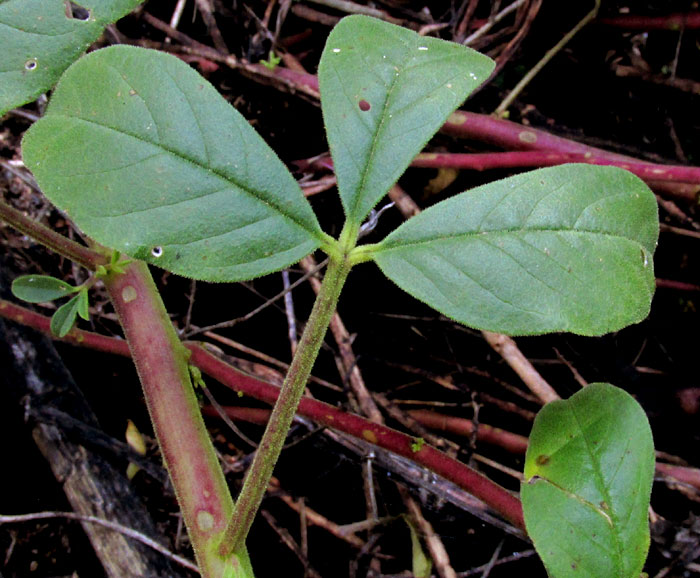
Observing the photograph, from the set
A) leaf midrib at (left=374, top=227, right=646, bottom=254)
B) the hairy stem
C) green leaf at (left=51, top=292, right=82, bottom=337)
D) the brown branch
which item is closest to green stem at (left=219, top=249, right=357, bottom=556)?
leaf midrib at (left=374, top=227, right=646, bottom=254)

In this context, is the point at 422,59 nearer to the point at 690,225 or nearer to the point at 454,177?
the point at 454,177

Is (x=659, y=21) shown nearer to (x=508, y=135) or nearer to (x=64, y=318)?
(x=508, y=135)

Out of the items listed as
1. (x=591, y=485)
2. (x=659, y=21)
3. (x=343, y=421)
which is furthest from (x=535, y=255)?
(x=659, y=21)

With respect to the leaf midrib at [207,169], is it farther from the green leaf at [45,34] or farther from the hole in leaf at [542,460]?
the hole in leaf at [542,460]

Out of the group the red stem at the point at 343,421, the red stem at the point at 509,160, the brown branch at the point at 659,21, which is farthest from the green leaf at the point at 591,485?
the brown branch at the point at 659,21

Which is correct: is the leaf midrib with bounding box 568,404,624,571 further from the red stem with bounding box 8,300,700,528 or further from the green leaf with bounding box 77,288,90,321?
the green leaf with bounding box 77,288,90,321

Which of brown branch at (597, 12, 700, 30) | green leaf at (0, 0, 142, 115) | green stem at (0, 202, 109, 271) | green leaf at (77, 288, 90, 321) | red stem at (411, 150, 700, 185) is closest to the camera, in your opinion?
green leaf at (0, 0, 142, 115)

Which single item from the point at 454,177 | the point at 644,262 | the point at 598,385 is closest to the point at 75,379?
the point at 454,177
